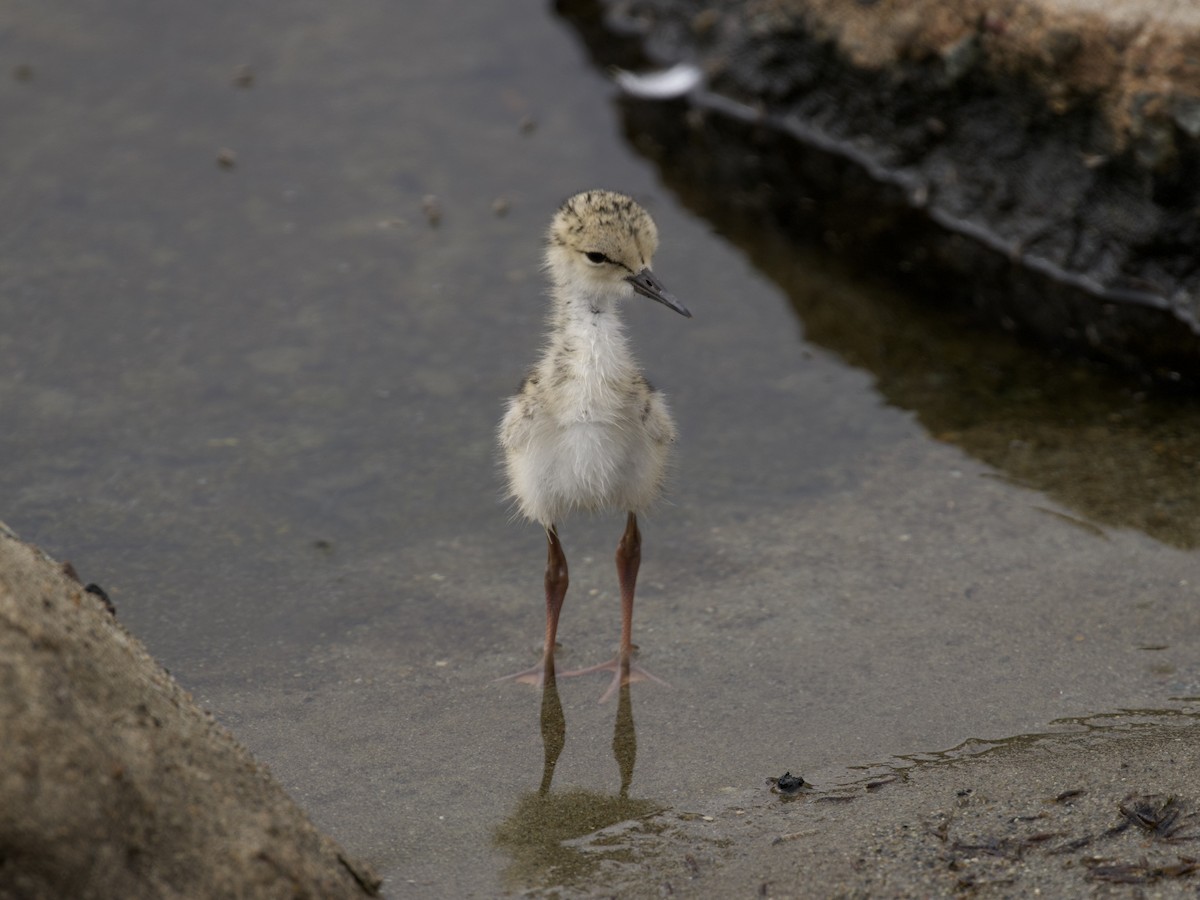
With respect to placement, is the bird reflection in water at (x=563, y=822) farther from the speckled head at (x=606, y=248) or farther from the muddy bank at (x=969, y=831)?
the speckled head at (x=606, y=248)

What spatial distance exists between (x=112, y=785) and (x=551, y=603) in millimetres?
2177

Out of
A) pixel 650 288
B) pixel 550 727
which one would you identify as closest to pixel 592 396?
pixel 650 288

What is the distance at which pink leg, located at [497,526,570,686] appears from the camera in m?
5.11

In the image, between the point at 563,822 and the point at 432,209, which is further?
the point at 432,209

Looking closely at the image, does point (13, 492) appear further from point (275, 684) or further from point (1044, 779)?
point (1044, 779)

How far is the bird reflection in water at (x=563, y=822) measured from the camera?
410cm

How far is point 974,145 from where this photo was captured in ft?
26.3

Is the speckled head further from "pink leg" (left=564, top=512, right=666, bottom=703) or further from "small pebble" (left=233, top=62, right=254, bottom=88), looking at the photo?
"small pebble" (left=233, top=62, right=254, bottom=88)

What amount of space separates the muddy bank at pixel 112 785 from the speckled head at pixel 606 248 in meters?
1.98

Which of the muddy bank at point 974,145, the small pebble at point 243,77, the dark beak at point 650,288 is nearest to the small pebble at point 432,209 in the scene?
the muddy bank at point 974,145

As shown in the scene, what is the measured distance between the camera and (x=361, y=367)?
22.3 feet

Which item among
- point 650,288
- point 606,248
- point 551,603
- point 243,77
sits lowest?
point 551,603

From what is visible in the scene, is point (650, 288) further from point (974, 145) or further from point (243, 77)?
point (243, 77)

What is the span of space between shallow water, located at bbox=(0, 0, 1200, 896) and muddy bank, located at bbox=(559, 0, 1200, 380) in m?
0.39
